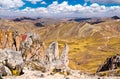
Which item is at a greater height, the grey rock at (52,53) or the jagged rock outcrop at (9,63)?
the jagged rock outcrop at (9,63)

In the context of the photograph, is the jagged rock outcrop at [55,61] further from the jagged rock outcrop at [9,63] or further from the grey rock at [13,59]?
the jagged rock outcrop at [9,63]

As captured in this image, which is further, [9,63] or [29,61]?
[29,61]

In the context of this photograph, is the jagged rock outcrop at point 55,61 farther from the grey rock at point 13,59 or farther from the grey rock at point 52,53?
the grey rock at point 13,59

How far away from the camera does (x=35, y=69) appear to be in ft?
173

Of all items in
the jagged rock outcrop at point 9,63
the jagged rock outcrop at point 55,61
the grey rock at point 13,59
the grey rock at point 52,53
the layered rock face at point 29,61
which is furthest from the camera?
the grey rock at point 52,53

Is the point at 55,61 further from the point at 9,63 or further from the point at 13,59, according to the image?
the point at 9,63

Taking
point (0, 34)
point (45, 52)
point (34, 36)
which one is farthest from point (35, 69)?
point (0, 34)

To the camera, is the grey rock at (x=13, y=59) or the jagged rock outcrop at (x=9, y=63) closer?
the jagged rock outcrop at (x=9, y=63)

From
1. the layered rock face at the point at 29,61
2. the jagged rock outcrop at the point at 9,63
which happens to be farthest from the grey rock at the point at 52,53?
the jagged rock outcrop at the point at 9,63

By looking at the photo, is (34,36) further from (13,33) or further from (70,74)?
(70,74)

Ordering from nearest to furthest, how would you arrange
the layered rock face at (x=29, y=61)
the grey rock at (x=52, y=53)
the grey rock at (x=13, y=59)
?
the layered rock face at (x=29, y=61) < the grey rock at (x=13, y=59) < the grey rock at (x=52, y=53)

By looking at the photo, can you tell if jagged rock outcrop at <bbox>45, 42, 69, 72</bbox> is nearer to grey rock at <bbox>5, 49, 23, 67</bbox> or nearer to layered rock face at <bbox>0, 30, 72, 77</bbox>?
layered rock face at <bbox>0, 30, 72, 77</bbox>

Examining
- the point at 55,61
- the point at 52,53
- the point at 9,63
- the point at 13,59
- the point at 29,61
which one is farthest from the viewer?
the point at 52,53

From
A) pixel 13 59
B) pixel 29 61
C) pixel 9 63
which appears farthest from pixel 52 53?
pixel 9 63
